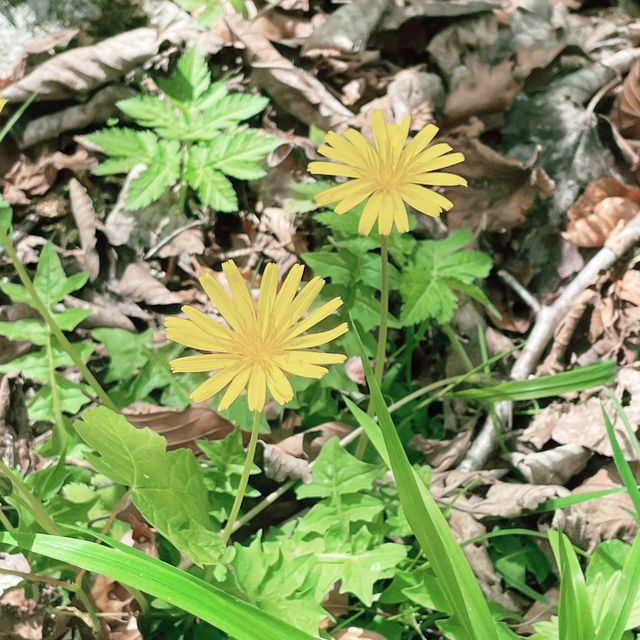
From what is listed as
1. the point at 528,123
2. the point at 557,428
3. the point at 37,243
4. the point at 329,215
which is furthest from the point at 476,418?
the point at 37,243

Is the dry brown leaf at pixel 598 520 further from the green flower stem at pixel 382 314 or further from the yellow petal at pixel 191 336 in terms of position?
the yellow petal at pixel 191 336

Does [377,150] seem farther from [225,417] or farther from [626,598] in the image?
[626,598]

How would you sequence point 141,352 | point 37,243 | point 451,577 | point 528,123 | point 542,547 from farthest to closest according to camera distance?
point 528,123 < point 37,243 < point 141,352 < point 542,547 < point 451,577

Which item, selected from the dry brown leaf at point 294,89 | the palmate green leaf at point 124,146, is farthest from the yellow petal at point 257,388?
the dry brown leaf at point 294,89

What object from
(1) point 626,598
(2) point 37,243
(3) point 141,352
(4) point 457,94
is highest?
(4) point 457,94

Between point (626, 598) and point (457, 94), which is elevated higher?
point (457, 94)

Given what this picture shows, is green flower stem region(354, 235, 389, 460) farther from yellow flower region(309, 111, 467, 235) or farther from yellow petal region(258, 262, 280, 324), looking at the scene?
yellow petal region(258, 262, 280, 324)

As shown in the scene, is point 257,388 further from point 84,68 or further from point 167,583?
point 84,68
